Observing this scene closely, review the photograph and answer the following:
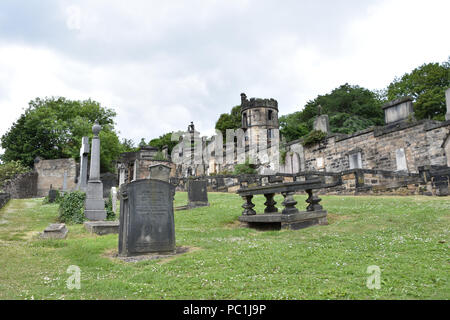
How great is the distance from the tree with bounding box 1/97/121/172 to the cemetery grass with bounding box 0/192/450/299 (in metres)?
38.0

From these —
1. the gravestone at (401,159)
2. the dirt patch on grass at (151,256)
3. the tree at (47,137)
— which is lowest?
the dirt patch on grass at (151,256)

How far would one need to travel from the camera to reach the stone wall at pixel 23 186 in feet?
108

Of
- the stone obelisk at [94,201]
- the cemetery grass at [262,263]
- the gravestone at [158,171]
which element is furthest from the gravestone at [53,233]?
the gravestone at [158,171]

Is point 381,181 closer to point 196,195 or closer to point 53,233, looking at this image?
point 196,195

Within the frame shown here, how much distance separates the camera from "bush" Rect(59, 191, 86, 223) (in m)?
12.6

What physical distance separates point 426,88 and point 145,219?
149ft

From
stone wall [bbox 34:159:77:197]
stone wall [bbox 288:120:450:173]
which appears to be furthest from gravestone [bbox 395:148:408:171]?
stone wall [bbox 34:159:77:197]

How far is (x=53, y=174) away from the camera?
39.8 m

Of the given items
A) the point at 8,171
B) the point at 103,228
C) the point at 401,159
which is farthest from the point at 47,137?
the point at 401,159

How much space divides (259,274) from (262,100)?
40.1m

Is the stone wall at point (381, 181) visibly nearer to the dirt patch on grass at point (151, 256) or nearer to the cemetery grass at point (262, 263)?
the cemetery grass at point (262, 263)

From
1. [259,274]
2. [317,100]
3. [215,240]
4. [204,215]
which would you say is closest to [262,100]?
[317,100]

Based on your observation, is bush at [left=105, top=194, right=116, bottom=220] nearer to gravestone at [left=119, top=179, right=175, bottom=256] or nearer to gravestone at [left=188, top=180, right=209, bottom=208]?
→ gravestone at [left=188, top=180, right=209, bottom=208]

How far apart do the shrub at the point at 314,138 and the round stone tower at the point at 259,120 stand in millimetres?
15206
